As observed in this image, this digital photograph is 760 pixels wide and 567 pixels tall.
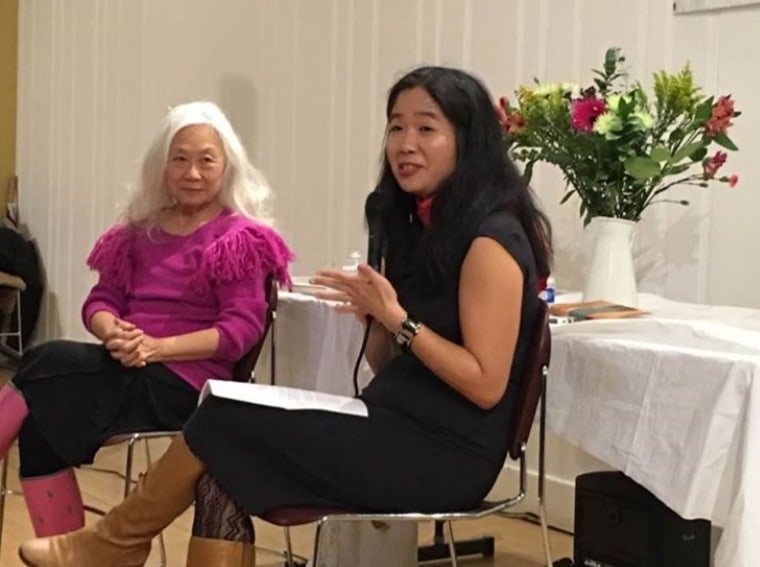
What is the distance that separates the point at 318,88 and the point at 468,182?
2.16m

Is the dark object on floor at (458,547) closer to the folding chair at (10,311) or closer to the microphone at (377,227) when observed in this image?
the microphone at (377,227)

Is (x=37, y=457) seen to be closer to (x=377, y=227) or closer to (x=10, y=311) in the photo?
(x=377, y=227)

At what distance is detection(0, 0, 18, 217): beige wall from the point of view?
6102mm

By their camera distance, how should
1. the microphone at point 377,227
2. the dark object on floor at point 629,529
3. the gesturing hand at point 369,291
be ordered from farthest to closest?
the dark object on floor at point 629,529 → the microphone at point 377,227 → the gesturing hand at point 369,291

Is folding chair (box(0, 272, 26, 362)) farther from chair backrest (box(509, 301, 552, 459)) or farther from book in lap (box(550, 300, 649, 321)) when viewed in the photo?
chair backrest (box(509, 301, 552, 459))

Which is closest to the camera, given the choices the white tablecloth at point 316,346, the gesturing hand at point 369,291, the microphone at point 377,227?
the gesturing hand at point 369,291

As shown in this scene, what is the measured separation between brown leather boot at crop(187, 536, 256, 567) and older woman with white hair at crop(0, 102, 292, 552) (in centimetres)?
64

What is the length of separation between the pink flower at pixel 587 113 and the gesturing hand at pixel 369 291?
622 mm

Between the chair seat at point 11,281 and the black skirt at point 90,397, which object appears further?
the chair seat at point 11,281

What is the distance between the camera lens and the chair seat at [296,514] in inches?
71.4

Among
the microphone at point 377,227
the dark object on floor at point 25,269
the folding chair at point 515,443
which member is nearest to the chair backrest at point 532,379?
the folding chair at point 515,443

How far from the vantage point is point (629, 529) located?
2262 millimetres

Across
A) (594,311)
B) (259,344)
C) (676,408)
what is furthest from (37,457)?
(676,408)

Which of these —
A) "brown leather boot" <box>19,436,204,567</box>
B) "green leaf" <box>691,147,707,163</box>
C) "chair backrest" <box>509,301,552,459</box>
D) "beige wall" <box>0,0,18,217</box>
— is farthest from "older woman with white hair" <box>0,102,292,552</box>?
"beige wall" <box>0,0,18,217</box>
